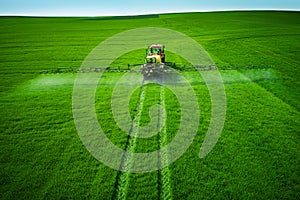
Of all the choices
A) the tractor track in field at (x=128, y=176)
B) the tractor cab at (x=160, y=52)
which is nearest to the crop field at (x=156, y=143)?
the tractor track in field at (x=128, y=176)

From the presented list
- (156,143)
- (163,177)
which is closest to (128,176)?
(163,177)

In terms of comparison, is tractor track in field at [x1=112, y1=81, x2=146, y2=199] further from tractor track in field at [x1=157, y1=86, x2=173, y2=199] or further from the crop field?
tractor track in field at [x1=157, y1=86, x2=173, y2=199]

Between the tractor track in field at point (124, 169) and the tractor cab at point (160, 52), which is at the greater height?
the tractor cab at point (160, 52)

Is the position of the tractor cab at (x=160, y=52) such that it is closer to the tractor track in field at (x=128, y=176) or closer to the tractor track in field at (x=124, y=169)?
the tractor track in field at (x=124, y=169)

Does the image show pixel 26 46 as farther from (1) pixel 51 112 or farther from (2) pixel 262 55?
(2) pixel 262 55

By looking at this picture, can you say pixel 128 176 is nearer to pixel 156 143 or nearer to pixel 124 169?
pixel 124 169

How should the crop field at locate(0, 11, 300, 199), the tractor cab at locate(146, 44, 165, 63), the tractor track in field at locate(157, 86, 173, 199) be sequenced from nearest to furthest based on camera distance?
the tractor track in field at locate(157, 86, 173, 199) < the crop field at locate(0, 11, 300, 199) < the tractor cab at locate(146, 44, 165, 63)

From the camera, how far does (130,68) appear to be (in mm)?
22891

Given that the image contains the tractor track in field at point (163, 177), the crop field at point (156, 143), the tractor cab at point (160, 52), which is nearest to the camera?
the tractor track in field at point (163, 177)

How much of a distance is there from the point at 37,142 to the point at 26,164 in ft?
5.72

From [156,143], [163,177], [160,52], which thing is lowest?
[163,177]

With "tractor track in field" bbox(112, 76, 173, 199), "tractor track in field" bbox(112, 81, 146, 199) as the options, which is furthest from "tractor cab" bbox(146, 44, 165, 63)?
"tractor track in field" bbox(112, 76, 173, 199)

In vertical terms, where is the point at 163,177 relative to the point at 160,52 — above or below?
below

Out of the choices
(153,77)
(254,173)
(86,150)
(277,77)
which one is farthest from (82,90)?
(277,77)
